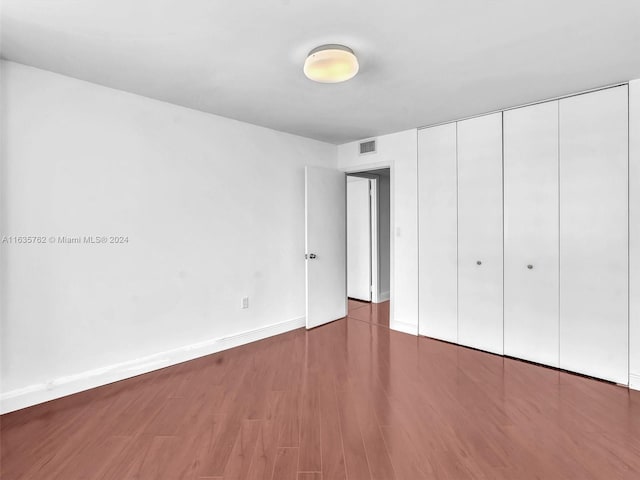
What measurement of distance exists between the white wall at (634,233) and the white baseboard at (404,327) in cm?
195

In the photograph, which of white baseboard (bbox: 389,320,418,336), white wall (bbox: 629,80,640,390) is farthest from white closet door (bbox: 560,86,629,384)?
white baseboard (bbox: 389,320,418,336)

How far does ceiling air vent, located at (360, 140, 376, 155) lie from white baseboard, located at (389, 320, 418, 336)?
2.27 meters

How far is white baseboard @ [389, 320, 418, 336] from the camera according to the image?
4.11m

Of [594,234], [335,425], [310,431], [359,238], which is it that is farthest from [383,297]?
[310,431]

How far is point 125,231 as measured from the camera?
9.59 feet

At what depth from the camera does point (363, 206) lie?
19.1 ft

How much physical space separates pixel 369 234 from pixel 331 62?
380 centimetres

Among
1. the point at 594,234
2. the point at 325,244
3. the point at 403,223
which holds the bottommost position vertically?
the point at 325,244

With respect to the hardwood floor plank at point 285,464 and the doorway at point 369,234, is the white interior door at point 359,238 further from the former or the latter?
the hardwood floor plank at point 285,464

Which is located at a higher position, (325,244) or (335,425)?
(325,244)

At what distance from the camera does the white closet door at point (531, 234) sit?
311cm

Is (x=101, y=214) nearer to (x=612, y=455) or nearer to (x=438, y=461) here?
(x=438, y=461)

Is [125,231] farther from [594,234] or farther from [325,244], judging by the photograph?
[594,234]

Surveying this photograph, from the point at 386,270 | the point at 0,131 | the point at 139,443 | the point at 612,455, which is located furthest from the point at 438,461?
the point at 386,270
